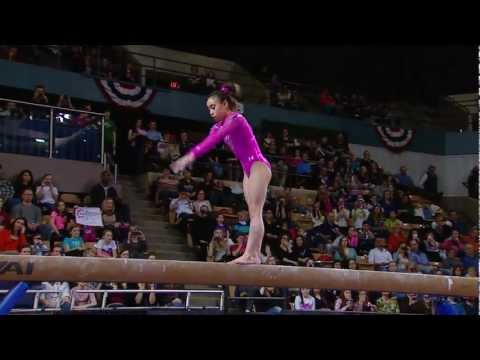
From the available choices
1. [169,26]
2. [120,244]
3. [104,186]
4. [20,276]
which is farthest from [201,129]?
[20,276]

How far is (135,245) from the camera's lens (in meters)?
8.78

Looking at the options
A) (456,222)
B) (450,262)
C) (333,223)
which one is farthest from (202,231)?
(456,222)

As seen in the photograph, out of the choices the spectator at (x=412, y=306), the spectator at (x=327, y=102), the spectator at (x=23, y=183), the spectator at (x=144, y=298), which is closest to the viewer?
the spectator at (x=144, y=298)

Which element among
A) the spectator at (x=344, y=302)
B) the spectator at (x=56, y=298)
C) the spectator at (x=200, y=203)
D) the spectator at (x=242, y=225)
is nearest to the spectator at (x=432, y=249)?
the spectator at (x=344, y=302)

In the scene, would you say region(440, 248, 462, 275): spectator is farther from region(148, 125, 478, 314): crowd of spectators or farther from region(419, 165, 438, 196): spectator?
region(419, 165, 438, 196): spectator

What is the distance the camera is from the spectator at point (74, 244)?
8273mm

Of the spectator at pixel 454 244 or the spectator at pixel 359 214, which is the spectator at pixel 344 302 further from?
the spectator at pixel 454 244

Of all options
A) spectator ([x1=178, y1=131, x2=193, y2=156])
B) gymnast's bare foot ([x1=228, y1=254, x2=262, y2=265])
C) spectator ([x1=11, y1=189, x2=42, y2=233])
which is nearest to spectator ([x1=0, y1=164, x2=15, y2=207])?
spectator ([x1=11, y1=189, x2=42, y2=233])

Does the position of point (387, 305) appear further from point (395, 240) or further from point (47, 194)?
point (47, 194)

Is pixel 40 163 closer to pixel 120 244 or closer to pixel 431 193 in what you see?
pixel 120 244

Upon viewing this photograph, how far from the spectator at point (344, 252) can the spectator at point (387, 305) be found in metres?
1.32

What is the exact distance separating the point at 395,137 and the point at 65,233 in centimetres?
836

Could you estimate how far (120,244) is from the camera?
28.7ft

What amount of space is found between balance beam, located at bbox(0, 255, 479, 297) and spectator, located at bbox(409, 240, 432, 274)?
195 inches
